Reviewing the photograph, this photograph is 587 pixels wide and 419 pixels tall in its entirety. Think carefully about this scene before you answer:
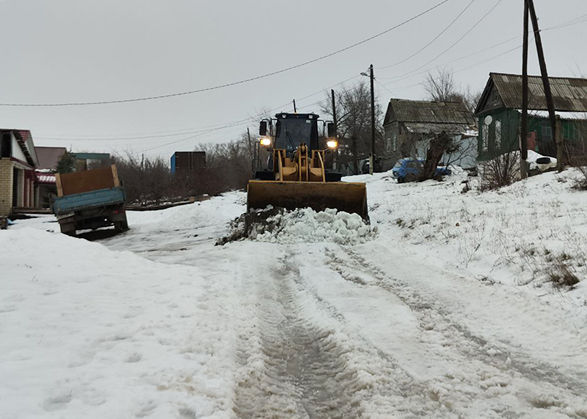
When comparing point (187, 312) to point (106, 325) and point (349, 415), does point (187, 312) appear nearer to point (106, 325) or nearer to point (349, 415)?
point (106, 325)

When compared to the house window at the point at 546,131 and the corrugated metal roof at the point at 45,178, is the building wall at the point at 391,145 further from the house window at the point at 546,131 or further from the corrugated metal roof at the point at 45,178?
the corrugated metal roof at the point at 45,178

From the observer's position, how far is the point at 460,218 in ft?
31.7

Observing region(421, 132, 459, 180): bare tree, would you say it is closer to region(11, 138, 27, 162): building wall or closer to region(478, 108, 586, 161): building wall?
region(478, 108, 586, 161): building wall

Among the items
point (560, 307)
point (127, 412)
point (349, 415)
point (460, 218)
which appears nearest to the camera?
point (127, 412)

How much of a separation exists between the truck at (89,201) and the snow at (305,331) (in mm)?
7114

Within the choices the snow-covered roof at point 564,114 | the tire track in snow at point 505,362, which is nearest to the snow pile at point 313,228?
the tire track in snow at point 505,362

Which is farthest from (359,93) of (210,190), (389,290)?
(389,290)

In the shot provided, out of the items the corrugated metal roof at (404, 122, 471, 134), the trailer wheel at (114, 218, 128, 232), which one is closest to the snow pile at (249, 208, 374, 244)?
the trailer wheel at (114, 218, 128, 232)

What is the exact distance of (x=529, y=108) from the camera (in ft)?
86.2

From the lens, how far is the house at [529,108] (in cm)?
2611

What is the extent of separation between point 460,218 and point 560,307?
5.63 meters

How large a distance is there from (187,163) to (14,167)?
11.9 metres

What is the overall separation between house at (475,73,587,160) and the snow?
21.1 m

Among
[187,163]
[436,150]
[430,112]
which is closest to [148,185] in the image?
[187,163]
